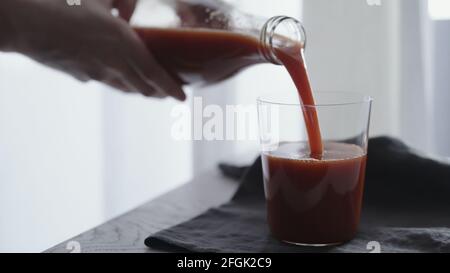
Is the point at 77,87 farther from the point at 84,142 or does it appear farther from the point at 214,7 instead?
the point at 214,7

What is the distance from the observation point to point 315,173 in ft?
2.22

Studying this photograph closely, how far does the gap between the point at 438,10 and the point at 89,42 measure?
84 centimetres

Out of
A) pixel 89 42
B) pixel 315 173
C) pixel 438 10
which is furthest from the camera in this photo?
pixel 438 10

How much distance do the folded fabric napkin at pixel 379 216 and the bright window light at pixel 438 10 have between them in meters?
0.56

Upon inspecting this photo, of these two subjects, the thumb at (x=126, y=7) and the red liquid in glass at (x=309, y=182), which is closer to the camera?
the red liquid in glass at (x=309, y=182)

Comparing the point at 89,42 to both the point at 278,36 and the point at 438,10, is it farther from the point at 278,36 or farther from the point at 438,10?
the point at 438,10

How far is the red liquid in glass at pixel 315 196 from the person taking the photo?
680 mm

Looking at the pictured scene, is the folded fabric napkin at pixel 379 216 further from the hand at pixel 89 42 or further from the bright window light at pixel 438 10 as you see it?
the bright window light at pixel 438 10

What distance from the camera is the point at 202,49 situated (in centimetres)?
77

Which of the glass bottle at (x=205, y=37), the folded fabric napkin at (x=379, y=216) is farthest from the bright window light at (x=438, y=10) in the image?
the glass bottle at (x=205, y=37)

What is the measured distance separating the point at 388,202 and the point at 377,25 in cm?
65

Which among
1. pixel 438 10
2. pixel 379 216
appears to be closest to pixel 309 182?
pixel 379 216

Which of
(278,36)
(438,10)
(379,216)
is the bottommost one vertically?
(379,216)
